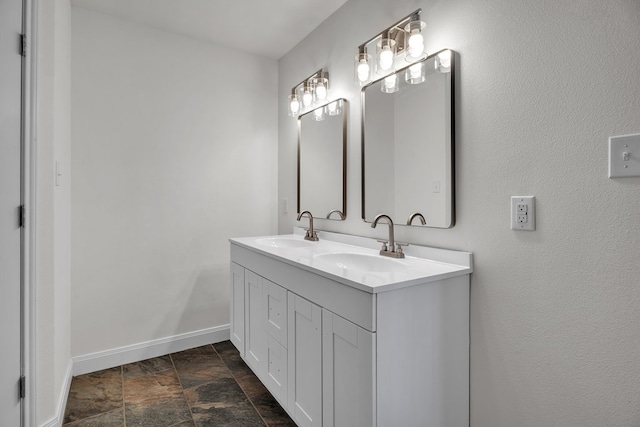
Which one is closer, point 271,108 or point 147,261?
point 147,261

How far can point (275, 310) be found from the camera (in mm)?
1748

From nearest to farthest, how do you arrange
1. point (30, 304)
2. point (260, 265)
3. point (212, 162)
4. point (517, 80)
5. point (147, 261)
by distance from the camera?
point (517, 80) < point (30, 304) < point (260, 265) < point (147, 261) < point (212, 162)

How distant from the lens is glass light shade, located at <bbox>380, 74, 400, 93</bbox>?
1.71 m

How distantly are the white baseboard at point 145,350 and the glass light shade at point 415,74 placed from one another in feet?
7.37

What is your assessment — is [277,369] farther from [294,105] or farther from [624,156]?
[294,105]

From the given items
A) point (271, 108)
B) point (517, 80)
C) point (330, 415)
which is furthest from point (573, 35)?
point (271, 108)

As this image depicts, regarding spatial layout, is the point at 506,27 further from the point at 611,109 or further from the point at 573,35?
the point at 611,109

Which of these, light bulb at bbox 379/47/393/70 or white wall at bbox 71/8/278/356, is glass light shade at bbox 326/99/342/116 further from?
white wall at bbox 71/8/278/356

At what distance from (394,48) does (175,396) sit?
87.4 inches

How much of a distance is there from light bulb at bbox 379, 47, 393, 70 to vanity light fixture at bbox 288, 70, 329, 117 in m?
0.63

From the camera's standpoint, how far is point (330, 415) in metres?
1.33

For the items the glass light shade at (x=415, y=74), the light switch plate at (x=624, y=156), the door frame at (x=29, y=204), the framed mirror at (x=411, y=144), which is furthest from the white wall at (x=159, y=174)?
the light switch plate at (x=624, y=156)

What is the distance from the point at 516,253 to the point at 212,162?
2152 millimetres

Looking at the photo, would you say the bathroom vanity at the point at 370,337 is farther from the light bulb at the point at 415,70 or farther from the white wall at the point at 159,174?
the white wall at the point at 159,174
